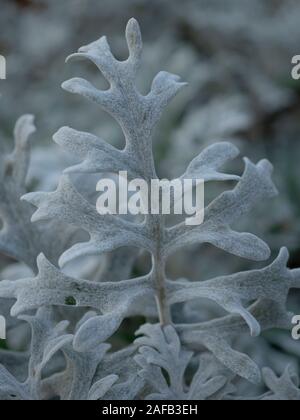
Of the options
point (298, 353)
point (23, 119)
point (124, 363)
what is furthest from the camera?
point (298, 353)

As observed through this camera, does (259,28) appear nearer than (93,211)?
No

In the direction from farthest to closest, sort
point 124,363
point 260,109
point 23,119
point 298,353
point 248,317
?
point 260,109, point 298,353, point 23,119, point 124,363, point 248,317

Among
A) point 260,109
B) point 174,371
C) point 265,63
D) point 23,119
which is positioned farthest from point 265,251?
point 265,63

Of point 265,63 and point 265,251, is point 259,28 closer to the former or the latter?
point 265,63

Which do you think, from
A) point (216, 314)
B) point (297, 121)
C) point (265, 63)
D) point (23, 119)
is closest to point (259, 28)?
point (265, 63)

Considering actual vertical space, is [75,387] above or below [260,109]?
below

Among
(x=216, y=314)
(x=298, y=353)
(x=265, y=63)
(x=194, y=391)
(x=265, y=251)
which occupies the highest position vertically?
(x=265, y=63)

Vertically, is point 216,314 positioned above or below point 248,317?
above

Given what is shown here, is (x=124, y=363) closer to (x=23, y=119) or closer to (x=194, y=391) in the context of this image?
(x=194, y=391)

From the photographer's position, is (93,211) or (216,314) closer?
(93,211)
